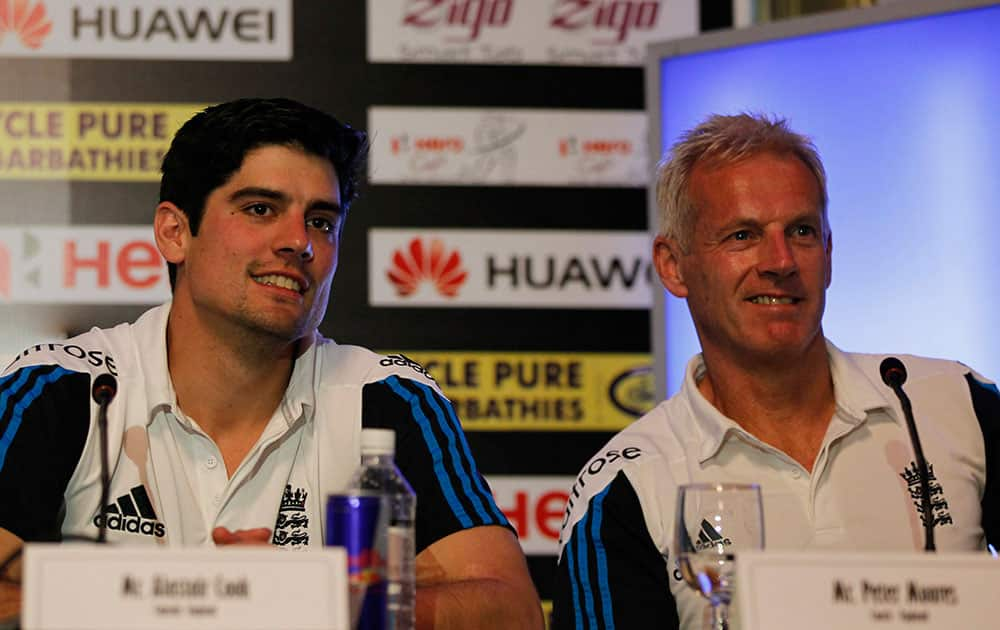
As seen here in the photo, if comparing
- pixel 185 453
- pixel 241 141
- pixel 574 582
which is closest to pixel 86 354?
pixel 185 453

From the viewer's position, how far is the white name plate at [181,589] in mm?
1203

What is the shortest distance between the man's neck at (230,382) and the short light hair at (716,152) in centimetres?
76

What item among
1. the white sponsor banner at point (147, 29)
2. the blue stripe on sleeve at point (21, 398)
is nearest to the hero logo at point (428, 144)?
the white sponsor banner at point (147, 29)

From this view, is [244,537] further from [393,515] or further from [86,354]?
[86,354]

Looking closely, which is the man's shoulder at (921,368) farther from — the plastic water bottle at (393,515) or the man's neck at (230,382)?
the plastic water bottle at (393,515)

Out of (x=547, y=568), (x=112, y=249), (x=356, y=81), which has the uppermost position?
(x=356, y=81)

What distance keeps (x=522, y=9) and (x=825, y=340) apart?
190cm

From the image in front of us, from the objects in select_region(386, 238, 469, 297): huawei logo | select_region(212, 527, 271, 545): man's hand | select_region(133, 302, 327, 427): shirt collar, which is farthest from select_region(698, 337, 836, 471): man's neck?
select_region(386, 238, 469, 297): huawei logo

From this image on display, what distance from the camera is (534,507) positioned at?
150 inches

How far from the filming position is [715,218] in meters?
2.32

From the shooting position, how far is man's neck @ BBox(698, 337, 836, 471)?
7.52ft

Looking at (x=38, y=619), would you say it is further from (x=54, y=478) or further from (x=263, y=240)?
(x=263, y=240)

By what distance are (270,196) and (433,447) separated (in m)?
0.52

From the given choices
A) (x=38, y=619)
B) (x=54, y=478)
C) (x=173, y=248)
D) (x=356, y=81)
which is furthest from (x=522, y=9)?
(x=38, y=619)
